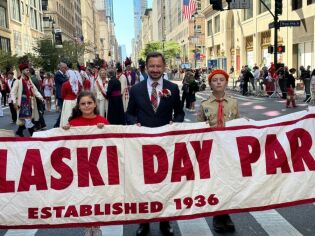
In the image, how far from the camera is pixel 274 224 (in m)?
5.23

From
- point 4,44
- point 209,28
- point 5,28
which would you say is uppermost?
point 209,28

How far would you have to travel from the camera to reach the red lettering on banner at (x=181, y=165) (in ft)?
14.4

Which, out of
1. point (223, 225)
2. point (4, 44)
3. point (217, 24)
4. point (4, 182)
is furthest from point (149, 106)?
point (217, 24)

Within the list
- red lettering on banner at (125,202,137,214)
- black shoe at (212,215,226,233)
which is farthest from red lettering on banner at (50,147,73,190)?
black shoe at (212,215,226,233)

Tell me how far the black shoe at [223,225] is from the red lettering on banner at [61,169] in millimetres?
1753

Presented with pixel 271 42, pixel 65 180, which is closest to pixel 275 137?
pixel 65 180

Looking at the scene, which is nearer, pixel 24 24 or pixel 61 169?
pixel 61 169

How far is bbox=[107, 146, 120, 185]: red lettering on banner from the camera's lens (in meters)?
4.31

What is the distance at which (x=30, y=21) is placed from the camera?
2707 inches

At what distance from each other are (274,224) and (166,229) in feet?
4.18

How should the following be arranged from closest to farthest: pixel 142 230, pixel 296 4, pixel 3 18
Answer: pixel 142 230 → pixel 296 4 → pixel 3 18

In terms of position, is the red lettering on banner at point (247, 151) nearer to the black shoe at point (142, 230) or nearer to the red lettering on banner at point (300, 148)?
the red lettering on banner at point (300, 148)

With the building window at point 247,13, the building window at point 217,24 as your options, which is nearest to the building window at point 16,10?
the building window at point 217,24

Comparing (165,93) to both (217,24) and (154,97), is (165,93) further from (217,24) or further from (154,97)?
(217,24)
